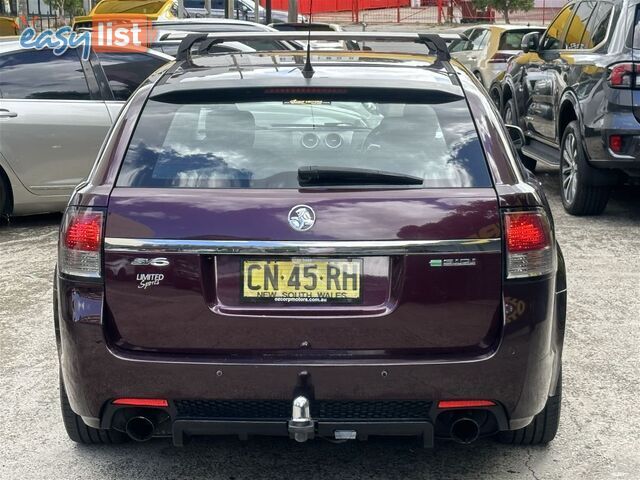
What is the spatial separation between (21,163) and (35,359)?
10.8 ft

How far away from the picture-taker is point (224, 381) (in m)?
3.33

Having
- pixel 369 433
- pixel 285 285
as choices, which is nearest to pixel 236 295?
pixel 285 285

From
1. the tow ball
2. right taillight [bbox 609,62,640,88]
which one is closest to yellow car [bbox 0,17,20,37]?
right taillight [bbox 609,62,640,88]

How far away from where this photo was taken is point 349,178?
11.2 feet

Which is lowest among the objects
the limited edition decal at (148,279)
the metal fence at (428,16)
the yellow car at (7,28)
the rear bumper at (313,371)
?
the metal fence at (428,16)

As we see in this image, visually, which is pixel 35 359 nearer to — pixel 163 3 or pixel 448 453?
pixel 448 453

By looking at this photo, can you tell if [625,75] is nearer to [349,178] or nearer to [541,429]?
[541,429]

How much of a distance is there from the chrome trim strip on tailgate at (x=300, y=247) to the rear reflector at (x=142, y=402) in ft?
1.70

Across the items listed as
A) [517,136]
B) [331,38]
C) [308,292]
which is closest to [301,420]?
[308,292]

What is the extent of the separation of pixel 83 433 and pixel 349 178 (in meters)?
1.60

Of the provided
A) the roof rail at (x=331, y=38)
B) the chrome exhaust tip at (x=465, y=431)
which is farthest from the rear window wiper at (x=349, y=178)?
the roof rail at (x=331, y=38)

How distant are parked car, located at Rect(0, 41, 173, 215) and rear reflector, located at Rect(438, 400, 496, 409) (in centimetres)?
551

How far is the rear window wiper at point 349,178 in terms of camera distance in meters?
3.43

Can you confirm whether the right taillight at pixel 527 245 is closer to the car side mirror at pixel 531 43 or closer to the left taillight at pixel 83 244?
the left taillight at pixel 83 244
